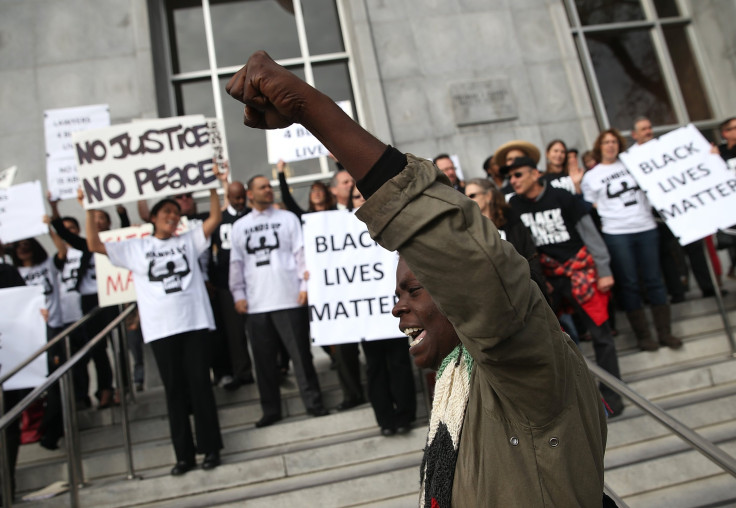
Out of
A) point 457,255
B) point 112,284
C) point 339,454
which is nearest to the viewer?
point 457,255

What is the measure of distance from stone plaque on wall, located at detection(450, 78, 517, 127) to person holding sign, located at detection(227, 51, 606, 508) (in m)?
8.13

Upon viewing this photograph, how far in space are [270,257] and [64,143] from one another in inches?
157

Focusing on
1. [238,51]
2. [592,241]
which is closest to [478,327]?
[592,241]

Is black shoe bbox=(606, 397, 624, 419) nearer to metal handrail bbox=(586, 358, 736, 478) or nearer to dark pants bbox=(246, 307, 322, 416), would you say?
metal handrail bbox=(586, 358, 736, 478)

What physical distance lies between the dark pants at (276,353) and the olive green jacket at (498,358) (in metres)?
3.91

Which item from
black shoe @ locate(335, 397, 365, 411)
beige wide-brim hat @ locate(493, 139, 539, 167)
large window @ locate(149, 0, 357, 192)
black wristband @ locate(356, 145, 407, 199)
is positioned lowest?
black shoe @ locate(335, 397, 365, 411)

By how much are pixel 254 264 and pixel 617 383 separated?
320 cm

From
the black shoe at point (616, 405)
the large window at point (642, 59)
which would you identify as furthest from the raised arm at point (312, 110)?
the large window at point (642, 59)

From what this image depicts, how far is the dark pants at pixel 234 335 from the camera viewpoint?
5926mm

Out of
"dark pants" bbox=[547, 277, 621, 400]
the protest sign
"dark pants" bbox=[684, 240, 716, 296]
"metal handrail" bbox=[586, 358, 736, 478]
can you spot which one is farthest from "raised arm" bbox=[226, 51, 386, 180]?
the protest sign

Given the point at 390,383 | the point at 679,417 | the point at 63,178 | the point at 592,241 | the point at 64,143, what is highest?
the point at 64,143

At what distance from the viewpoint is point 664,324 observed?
5805 mm

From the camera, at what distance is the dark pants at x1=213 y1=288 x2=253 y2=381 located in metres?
5.93

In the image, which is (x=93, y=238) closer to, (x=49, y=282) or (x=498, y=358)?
(x=49, y=282)
